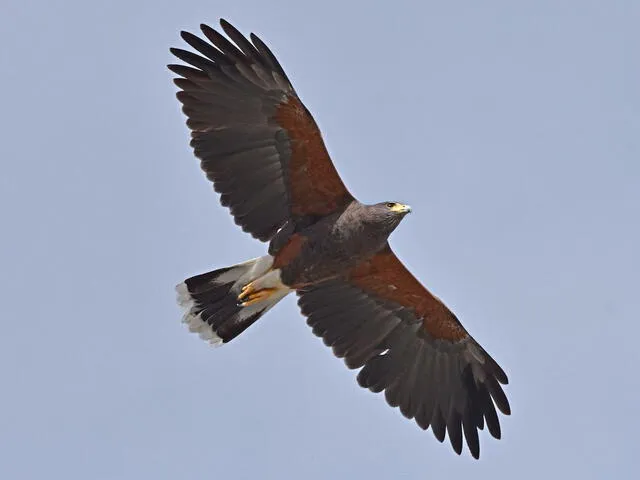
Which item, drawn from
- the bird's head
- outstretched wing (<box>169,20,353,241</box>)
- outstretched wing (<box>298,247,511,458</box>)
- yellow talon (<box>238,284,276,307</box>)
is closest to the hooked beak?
the bird's head

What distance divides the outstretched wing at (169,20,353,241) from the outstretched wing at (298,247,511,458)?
4.93 ft

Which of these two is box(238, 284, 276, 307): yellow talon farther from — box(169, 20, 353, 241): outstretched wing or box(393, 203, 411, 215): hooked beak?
box(393, 203, 411, 215): hooked beak

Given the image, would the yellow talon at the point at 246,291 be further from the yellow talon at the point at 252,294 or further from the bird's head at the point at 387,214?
the bird's head at the point at 387,214

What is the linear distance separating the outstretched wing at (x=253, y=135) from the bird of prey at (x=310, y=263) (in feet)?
0.04

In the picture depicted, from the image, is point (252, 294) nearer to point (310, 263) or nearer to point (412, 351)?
point (310, 263)

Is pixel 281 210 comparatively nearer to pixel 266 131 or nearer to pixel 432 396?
pixel 266 131

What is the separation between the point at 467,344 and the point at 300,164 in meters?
3.87

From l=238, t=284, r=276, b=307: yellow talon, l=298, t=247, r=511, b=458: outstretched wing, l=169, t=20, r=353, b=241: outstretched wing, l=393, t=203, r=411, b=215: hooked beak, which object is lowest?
l=298, t=247, r=511, b=458: outstretched wing

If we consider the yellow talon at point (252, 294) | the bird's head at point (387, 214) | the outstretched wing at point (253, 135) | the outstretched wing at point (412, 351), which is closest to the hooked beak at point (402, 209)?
the bird's head at point (387, 214)

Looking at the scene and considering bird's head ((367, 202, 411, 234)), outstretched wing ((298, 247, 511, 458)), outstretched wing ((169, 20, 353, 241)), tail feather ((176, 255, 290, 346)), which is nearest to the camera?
bird's head ((367, 202, 411, 234))

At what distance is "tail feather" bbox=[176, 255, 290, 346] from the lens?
19156 millimetres

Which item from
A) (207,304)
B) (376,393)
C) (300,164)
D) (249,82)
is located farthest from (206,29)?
(376,393)

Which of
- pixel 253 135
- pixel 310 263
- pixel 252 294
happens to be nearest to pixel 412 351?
pixel 310 263

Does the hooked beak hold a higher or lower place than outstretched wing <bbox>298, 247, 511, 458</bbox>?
higher
